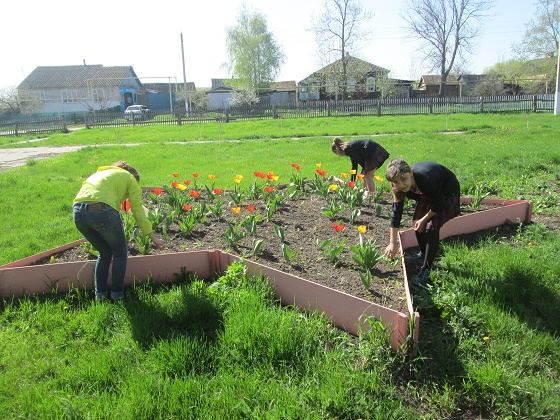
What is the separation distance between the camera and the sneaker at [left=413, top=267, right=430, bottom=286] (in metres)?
3.82

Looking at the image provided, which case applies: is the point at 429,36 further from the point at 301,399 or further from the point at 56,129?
the point at 301,399

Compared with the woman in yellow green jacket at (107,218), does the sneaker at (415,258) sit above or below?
below

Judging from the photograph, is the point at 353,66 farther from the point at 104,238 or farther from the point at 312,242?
the point at 104,238

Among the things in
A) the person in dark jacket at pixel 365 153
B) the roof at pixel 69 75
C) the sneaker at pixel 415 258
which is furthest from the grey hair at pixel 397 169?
the roof at pixel 69 75

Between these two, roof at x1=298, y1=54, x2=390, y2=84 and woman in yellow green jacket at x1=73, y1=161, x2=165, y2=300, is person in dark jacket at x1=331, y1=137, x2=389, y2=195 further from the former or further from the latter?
roof at x1=298, y1=54, x2=390, y2=84

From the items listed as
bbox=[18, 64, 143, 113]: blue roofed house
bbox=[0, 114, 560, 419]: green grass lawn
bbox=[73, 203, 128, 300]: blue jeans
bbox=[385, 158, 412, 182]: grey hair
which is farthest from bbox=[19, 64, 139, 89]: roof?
bbox=[385, 158, 412, 182]: grey hair

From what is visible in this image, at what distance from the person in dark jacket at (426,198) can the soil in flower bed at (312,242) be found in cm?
31

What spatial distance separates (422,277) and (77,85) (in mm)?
56131

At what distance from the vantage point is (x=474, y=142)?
13.1 meters

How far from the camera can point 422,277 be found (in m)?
3.85

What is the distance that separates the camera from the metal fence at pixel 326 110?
90.8ft

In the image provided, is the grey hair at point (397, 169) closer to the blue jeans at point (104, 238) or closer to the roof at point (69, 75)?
the blue jeans at point (104, 238)

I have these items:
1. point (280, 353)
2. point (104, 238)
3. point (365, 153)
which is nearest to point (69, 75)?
point (365, 153)

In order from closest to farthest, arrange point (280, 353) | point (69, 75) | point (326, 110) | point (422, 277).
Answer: point (280, 353)
point (422, 277)
point (326, 110)
point (69, 75)
